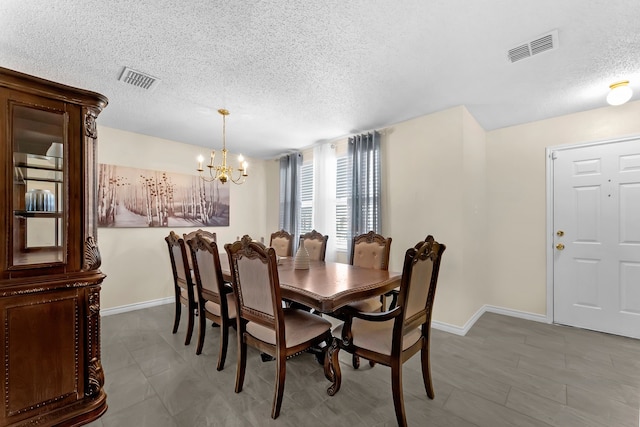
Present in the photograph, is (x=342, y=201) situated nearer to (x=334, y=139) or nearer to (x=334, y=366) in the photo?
(x=334, y=139)

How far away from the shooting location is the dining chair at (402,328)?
1508mm

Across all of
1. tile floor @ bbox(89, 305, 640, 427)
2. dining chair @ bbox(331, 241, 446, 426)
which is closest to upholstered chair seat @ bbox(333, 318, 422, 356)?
dining chair @ bbox(331, 241, 446, 426)

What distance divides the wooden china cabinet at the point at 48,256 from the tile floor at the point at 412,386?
1.17 ft

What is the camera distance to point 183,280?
2.72 meters

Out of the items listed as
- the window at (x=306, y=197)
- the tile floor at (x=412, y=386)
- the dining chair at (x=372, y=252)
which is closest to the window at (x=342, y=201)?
the window at (x=306, y=197)

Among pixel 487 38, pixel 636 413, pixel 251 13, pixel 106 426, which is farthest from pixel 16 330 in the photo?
pixel 636 413

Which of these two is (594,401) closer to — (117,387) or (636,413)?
(636,413)

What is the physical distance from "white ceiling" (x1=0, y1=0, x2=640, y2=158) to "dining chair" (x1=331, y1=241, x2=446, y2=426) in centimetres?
147

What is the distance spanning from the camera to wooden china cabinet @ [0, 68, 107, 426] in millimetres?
1454

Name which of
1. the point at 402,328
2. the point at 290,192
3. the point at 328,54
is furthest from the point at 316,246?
the point at 328,54

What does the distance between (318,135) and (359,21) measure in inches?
90.1

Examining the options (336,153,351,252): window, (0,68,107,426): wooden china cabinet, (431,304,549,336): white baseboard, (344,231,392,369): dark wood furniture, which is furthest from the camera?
(336,153,351,252): window

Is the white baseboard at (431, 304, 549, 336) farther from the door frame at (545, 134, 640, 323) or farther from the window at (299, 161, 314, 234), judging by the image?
the window at (299, 161, 314, 234)

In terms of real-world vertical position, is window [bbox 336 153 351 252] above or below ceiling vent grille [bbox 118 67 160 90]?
below
